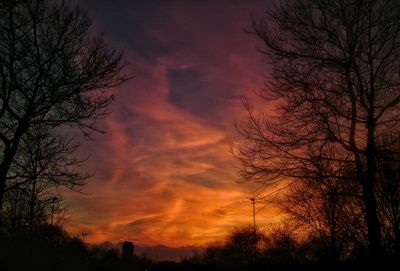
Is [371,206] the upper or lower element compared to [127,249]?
lower

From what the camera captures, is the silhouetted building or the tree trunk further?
the silhouetted building

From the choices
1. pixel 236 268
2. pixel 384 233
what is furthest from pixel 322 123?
pixel 236 268

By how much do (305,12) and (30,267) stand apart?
12.8m

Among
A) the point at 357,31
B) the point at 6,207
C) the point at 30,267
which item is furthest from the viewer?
the point at 6,207

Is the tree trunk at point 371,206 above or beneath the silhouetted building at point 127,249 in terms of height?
beneath

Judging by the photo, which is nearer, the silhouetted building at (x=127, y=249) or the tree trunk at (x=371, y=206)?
the tree trunk at (x=371, y=206)

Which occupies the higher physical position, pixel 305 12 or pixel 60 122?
pixel 305 12

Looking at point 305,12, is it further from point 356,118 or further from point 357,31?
point 356,118

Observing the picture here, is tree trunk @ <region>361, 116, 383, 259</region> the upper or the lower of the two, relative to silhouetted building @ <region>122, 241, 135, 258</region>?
lower

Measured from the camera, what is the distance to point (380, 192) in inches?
Answer: 648

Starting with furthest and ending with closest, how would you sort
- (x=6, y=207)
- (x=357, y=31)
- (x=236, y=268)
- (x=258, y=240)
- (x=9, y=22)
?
(x=258, y=240), (x=236, y=268), (x=6, y=207), (x=357, y=31), (x=9, y=22)

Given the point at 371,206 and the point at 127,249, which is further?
the point at 127,249

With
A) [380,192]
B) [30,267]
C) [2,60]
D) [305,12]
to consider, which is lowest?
[30,267]

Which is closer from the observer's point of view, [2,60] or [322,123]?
[2,60]
